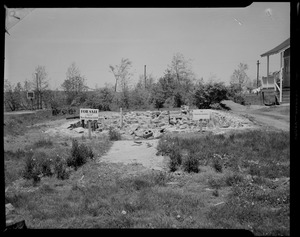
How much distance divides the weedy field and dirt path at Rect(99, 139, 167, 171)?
1.68 feet

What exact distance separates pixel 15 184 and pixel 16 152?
382cm

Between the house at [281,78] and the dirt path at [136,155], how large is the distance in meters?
13.2

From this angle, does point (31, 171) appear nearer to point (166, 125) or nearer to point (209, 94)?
point (166, 125)

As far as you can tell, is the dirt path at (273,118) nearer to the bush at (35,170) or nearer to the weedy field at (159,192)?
the weedy field at (159,192)

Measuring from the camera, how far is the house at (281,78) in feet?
71.3

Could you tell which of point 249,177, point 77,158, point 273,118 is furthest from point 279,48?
point 77,158

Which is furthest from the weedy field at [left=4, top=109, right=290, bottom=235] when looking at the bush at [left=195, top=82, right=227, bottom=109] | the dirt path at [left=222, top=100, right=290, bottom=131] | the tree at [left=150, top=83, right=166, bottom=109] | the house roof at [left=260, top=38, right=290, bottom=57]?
the tree at [left=150, top=83, right=166, bottom=109]

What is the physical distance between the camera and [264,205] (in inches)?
227

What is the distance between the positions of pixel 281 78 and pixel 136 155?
15362mm

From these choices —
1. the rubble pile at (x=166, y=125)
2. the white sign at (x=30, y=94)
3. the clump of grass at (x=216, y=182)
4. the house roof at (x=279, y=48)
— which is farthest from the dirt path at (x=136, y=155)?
the white sign at (x=30, y=94)

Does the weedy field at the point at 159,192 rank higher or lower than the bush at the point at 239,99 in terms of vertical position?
lower
